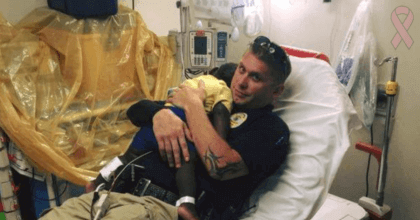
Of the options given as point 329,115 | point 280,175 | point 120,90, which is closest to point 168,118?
point 280,175

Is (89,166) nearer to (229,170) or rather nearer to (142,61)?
(142,61)

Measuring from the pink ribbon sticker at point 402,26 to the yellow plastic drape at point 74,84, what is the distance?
51.3 inches

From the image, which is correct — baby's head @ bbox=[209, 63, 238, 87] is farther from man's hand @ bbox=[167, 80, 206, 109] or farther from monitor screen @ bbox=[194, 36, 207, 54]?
monitor screen @ bbox=[194, 36, 207, 54]

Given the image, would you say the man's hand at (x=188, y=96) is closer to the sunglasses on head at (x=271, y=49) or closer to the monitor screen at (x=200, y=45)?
the sunglasses on head at (x=271, y=49)

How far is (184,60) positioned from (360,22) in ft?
3.53

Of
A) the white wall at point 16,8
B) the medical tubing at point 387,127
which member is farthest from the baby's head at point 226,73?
the white wall at point 16,8

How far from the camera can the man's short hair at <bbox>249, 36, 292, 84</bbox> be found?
4.22 feet

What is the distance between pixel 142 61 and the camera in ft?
6.86

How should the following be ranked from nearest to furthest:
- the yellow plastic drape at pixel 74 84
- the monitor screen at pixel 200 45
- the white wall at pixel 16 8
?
the yellow plastic drape at pixel 74 84, the white wall at pixel 16 8, the monitor screen at pixel 200 45

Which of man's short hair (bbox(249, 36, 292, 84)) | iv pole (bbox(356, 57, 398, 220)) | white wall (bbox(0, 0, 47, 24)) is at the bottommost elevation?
iv pole (bbox(356, 57, 398, 220))

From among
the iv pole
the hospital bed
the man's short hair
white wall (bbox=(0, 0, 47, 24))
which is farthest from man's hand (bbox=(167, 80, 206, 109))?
white wall (bbox=(0, 0, 47, 24))

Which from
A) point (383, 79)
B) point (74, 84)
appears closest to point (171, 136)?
point (74, 84)

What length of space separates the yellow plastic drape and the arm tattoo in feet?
2.67

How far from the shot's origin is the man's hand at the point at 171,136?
118 cm
